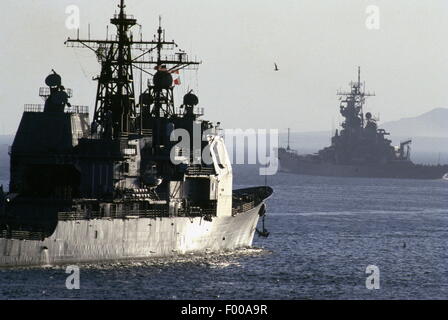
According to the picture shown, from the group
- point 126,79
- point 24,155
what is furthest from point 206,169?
point 24,155

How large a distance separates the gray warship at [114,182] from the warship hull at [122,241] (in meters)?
0.05

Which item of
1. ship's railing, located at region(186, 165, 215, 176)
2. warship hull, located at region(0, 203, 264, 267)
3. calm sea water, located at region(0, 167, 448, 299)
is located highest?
ship's railing, located at region(186, 165, 215, 176)

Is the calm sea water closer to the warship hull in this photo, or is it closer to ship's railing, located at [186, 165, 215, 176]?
the warship hull

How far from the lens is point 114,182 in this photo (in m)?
62.8

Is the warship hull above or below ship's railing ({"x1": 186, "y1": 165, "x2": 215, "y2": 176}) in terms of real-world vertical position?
below

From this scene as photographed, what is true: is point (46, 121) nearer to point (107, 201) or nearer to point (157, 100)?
point (107, 201)

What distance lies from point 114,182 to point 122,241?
3.44 meters

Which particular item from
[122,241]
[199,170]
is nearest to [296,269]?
[199,170]

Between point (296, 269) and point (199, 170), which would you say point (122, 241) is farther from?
point (296, 269)

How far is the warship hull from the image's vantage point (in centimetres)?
5566

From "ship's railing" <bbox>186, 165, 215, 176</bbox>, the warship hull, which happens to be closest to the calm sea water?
the warship hull

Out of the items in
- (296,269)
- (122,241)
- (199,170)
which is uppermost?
(199,170)

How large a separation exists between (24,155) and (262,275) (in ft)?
42.6

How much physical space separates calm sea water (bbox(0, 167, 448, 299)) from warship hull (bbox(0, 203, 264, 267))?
542 mm
